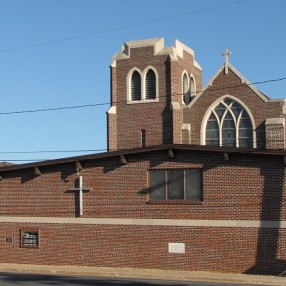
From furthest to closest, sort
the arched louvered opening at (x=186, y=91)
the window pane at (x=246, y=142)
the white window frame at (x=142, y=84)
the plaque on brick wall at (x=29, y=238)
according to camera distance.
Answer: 1. the arched louvered opening at (x=186, y=91)
2. the white window frame at (x=142, y=84)
3. the window pane at (x=246, y=142)
4. the plaque on brick wall at (x=29, y=238)

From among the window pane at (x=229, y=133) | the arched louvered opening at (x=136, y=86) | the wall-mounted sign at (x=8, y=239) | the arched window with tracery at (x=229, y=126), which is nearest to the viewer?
the wall-mounted sign at (x=8, y=239)

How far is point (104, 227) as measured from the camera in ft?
96.8

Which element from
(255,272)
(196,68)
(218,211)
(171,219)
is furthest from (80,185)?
(196,68)

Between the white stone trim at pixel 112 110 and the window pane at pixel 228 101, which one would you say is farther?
the white stone trim at pixel 112 110

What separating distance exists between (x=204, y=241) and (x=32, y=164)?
29.3 ft

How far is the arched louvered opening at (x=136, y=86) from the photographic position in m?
48.1

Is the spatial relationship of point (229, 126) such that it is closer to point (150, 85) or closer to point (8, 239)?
point (150, 85)

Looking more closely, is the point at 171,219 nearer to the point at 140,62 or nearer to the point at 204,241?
the point at 204,241

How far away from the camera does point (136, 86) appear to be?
48312 mm

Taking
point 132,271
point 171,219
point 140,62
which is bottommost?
point 132,271

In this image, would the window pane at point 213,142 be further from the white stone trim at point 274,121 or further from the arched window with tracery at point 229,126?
the white stone trim at point 274,121

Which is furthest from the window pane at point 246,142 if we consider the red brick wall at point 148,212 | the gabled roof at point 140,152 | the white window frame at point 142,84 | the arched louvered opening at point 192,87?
the gabled roof at point 140,152

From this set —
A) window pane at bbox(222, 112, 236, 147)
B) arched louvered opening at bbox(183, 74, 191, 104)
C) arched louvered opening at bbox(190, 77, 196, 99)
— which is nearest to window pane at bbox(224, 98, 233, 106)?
window pane at bbox(222, 112, 236, 147)

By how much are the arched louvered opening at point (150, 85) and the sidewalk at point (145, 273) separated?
2016cm
